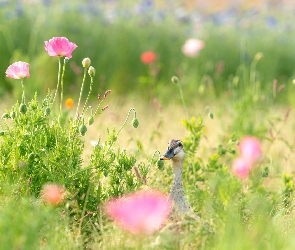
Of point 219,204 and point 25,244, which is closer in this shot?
point 25,244

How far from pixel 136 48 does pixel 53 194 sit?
17.3 feet

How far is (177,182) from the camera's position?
2910 millimetres

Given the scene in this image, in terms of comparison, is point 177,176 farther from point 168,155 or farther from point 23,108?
point 23,108

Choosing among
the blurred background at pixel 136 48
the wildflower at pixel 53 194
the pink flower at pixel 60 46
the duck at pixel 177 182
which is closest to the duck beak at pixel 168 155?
the duck at pixel 177 182

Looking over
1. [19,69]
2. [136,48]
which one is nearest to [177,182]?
[19,69]

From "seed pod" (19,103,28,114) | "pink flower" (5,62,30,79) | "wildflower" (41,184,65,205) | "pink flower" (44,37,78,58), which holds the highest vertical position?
"pink flower" (44,37,78,58)

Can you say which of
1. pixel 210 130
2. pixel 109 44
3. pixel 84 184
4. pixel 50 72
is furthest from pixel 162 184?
pixel 109 44

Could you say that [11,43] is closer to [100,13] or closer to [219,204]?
[100,13]

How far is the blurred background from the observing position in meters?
6.84

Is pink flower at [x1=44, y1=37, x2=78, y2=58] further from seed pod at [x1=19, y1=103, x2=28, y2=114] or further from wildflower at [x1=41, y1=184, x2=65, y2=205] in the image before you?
wildflower at [x1=41, y1=184, x2=65, y2=205]

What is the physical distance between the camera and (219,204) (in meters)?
2.74

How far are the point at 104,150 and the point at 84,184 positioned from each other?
0.18m

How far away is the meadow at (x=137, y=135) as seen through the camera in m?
2.54

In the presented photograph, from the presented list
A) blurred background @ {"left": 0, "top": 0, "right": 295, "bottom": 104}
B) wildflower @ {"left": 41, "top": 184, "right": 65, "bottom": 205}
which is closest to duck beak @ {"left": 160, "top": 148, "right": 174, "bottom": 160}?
wildflower @ {"left": 41, "top": 184, "right": 65, "bottom": 205}
